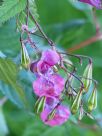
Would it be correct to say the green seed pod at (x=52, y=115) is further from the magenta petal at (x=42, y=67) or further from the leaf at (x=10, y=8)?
the leaf at (x=10, y=8)

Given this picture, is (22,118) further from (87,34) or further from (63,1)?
(63,1)

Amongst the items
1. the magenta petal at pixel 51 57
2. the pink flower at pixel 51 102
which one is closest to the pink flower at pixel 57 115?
the pink flower at pixel 51 102

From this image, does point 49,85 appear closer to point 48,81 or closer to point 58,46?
point 48,81

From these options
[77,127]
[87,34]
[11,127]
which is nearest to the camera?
[77,127]

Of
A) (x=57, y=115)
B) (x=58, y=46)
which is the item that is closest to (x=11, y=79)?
(x=57, y=115)

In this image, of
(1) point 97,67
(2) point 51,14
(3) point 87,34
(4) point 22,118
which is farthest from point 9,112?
(2) point 51,14

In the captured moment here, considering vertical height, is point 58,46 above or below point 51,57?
below
